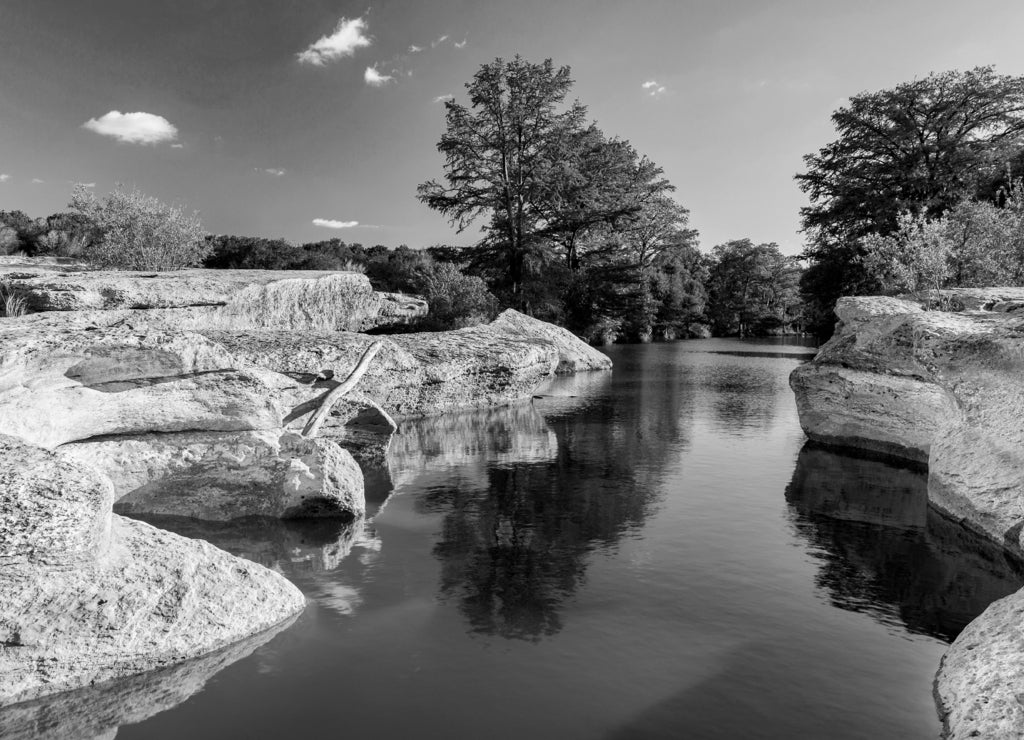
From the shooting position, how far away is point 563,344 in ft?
116

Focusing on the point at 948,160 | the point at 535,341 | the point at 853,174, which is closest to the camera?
the point at 535,341

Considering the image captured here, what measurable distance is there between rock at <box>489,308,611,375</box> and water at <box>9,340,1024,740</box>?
1952cm

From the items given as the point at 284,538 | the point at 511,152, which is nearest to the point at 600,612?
the point at 284,538

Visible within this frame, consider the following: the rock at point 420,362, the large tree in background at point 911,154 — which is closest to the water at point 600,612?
the rock at point 420,362


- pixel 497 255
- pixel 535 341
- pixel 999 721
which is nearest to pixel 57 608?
pixel 999 721

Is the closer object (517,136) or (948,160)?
(948,160)

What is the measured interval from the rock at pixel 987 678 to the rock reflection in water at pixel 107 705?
638 centimetres

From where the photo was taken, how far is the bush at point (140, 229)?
88.0 feet

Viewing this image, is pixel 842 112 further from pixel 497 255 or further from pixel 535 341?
pixel 535 341

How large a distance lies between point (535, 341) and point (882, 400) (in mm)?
12037

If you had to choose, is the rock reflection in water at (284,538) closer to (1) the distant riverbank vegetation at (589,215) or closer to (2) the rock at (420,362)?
(2) the rock at (420,362)

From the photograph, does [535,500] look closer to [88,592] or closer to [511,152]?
[88,592]

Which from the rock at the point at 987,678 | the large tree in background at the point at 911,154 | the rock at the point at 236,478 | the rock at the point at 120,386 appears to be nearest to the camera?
the rock at the point at 987,678

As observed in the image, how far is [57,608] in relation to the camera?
18.7 feet
